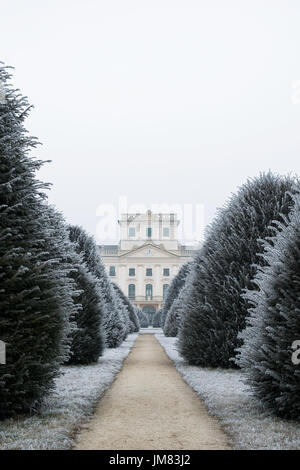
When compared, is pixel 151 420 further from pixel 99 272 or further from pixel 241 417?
pixel 99 272

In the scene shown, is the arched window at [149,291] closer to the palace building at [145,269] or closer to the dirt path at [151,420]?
the palace building at [145,269]

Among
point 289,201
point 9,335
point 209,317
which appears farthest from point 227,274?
point 9,335

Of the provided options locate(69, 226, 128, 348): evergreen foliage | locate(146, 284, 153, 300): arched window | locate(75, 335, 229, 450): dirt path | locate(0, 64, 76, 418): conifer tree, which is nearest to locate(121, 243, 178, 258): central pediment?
locate(146, 284, 153, 300): arched window

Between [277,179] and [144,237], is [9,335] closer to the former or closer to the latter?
[277,179]

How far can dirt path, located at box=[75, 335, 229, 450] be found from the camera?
5.57m

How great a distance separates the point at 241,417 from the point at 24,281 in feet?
11.3

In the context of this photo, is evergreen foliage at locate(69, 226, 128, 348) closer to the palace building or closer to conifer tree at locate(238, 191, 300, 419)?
conifer tree at locate(238, 191, 300, 419)

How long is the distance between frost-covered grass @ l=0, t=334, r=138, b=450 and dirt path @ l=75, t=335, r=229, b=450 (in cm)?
17

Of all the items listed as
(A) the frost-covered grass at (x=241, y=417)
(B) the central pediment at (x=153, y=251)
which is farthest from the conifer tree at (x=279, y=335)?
(B) the central pediment at (x=153, y=251)

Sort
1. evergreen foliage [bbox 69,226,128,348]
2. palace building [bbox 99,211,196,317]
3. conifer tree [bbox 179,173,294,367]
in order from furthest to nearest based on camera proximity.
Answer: palace building [bbox 99,211,196,317] → evergreen foliage [bbox 69,226,128,348] → conifer tree [bbox 179,173,294,367]

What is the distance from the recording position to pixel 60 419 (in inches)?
261

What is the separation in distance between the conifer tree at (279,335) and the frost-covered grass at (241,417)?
1.01 ft

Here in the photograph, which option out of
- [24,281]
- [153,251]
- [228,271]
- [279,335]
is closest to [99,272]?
[228,271]

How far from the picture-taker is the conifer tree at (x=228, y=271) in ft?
40.2
